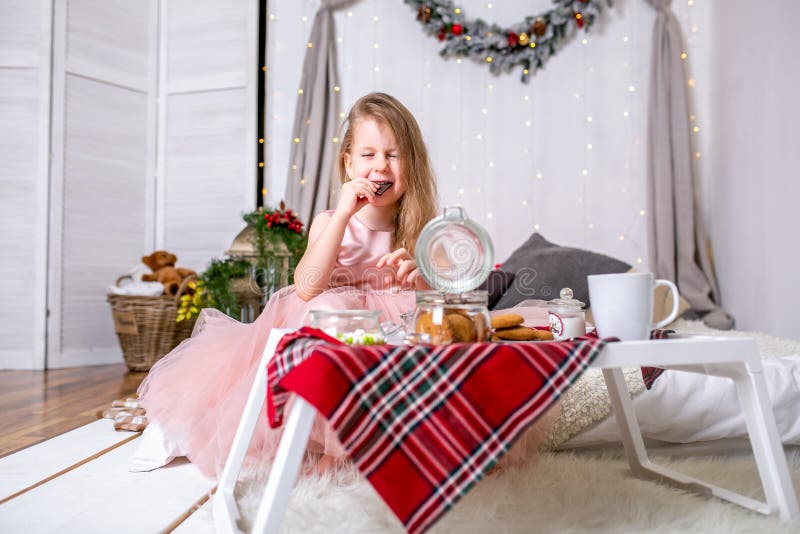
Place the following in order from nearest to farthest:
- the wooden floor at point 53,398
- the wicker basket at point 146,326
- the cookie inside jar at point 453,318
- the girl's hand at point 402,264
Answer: the cookie inside jar at point 453,318, the girl's hand at point 402,264, the wooden floor at point 53,398, the wicker basket at point 146,326

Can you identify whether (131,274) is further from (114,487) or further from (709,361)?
(709,361)

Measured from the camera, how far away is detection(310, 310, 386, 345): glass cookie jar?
30.0 inches

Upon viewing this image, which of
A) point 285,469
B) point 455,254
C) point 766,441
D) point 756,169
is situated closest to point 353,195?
point 455,254

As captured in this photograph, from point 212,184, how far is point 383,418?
9.54 feet

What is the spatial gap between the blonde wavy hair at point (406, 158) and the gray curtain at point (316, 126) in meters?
1.50

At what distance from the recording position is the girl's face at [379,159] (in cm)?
131

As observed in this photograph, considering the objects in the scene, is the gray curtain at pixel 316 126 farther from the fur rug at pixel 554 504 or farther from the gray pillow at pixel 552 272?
the fur rug at pixel 554 504

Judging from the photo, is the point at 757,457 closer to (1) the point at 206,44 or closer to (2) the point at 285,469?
(2) the point at 285,469

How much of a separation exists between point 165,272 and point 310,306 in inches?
76.4

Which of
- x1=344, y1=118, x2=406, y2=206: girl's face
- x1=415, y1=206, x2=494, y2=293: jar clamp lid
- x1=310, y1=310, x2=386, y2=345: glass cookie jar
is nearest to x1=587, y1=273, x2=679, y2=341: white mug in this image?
x1=415, y1=206, x2=494, y2=293: jar clamp lid

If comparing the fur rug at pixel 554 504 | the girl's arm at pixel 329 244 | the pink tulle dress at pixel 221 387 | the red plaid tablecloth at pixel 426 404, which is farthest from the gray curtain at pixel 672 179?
the red plaid tablecloth at pixel 426 404

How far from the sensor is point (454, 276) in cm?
82

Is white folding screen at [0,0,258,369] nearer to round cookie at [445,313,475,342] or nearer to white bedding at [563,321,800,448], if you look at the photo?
white bedding at [563,321,800,448]

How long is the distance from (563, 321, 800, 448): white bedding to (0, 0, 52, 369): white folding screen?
2736 mm
